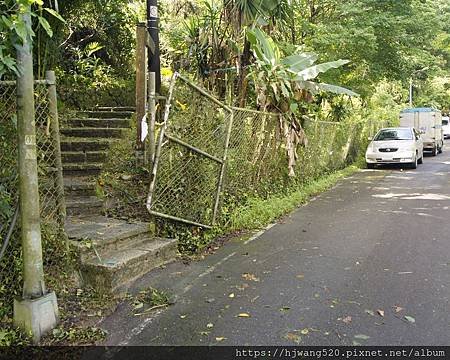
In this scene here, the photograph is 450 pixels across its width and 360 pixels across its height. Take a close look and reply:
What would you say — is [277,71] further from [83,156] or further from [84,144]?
[83,156]

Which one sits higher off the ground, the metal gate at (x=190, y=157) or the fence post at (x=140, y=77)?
the fence post at (x=140, y=77)

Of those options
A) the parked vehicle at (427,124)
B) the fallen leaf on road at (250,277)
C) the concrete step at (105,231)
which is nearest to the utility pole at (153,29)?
the concrete step at (105,231)

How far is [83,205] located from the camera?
5.66 m

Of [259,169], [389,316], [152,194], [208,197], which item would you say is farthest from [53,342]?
[259,169]

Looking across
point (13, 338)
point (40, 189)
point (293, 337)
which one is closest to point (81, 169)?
point (40, 189)

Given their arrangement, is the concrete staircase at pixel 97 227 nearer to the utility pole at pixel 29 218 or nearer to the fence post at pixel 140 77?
the utility pole at pixel 29 218

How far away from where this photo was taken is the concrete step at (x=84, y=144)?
23.2 feet

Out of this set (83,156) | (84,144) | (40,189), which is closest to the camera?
(40,189)

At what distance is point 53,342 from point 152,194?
2237mm

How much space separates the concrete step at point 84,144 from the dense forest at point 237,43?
1182 millimetres

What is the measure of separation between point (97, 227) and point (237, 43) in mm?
5175

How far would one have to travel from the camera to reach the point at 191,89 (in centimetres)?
586

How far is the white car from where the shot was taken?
15.5 m

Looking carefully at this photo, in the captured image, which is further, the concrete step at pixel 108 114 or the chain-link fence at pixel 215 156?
the concrete step at pixel 108 114
